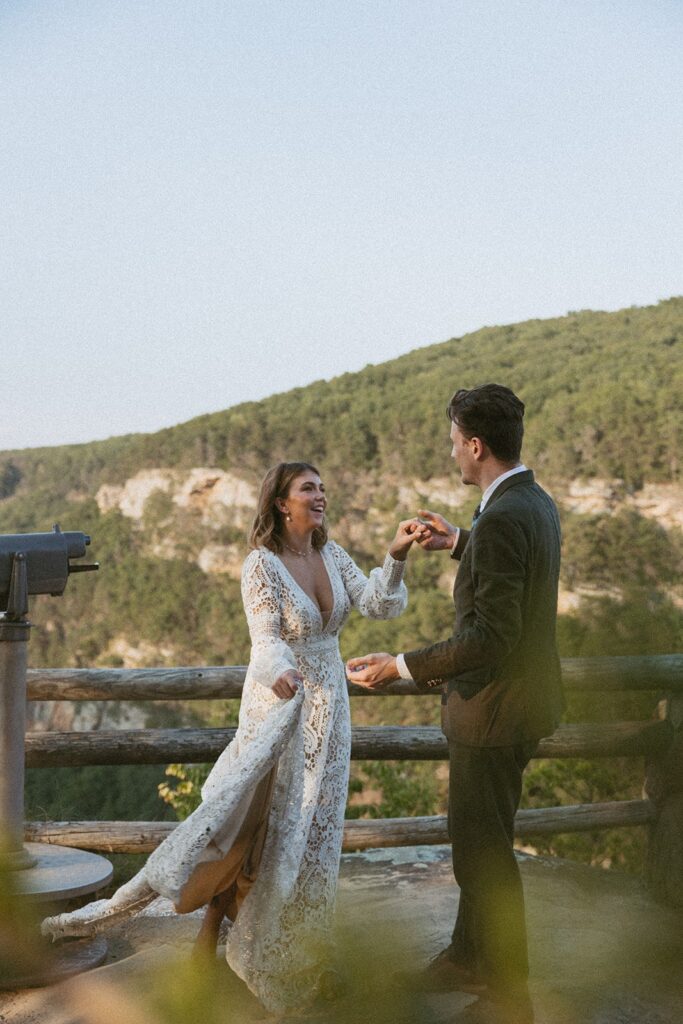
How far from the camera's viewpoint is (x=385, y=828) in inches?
190

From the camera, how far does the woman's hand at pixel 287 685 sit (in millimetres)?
3127

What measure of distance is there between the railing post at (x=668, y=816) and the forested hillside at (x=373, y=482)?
62.9ft

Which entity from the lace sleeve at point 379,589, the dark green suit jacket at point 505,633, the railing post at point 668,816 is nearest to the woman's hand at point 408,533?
the lace sleeve at point 379,589

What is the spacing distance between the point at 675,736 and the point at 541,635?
7.07 ft

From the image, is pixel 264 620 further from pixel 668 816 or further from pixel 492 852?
pixel 668 816

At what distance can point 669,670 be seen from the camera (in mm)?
4605

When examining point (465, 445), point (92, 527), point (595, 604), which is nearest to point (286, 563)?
point (465, 445)

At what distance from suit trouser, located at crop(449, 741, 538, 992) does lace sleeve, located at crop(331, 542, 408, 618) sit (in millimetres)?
908

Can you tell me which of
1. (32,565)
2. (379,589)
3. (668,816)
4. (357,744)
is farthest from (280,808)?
(668,816)

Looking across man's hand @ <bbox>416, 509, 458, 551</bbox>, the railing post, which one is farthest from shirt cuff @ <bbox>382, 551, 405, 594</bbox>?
the railing post

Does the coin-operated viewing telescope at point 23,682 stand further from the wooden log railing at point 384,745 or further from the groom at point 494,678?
the groom at point 494,678

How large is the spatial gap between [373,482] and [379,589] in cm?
4904

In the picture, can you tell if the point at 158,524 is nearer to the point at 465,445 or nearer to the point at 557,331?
the point at 557,331

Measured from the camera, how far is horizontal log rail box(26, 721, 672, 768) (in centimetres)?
469
